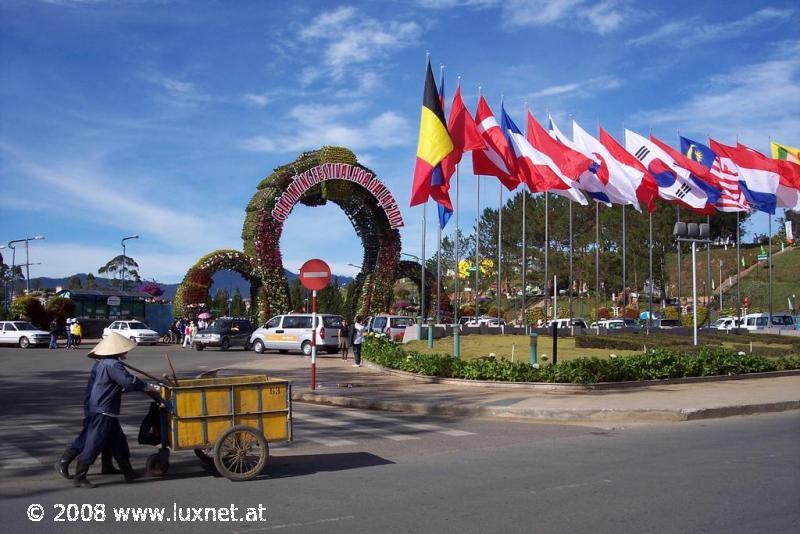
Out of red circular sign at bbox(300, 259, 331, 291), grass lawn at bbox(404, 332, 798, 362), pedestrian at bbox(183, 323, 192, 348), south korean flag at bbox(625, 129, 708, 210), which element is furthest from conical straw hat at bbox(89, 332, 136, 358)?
pedestrian at bbox(183, 323, 192, 348)

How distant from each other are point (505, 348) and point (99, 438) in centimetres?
1975

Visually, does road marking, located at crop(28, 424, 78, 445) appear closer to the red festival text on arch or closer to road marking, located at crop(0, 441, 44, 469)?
road marking, located at crop(0, 441, 44, 469)

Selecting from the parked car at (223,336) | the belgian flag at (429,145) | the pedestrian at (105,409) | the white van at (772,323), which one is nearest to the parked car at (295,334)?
the parked car at (223,336)

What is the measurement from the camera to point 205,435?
8.49 m

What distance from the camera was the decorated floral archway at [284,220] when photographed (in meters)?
40.4

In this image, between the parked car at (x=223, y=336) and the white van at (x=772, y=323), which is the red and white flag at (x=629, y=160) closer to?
the white van at (x=772, y=323)

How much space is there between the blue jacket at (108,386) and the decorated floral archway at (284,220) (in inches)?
Answer: 1264

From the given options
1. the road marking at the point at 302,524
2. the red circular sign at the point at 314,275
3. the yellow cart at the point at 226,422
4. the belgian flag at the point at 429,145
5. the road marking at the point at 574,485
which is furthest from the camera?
the belgian flag at the point at 429,145

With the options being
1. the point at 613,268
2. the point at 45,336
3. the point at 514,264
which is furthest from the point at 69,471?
the point at 514,264

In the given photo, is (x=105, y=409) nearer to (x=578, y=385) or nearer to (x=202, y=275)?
(x=578, y=385)

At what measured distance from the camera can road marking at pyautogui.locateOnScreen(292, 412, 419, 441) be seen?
12009mm

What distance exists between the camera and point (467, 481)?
859cm

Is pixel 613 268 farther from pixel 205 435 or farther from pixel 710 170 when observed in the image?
pixel 205 435

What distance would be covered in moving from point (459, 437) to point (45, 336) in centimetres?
3496
